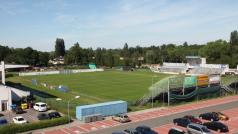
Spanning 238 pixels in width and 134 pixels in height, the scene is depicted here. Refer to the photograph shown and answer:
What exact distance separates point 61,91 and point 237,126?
4394cm

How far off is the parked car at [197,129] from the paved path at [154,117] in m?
4.97

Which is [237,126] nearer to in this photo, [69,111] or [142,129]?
[142,129]

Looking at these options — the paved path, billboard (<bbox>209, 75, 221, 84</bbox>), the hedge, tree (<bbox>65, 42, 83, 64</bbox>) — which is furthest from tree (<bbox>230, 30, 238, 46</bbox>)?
the hedge

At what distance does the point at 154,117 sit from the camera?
47.8m

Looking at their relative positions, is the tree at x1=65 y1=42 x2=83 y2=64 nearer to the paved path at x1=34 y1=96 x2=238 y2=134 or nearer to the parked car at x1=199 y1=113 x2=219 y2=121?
the paved path at x1=34 y1=96 x2=238 y2=134

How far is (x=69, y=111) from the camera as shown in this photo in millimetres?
50531

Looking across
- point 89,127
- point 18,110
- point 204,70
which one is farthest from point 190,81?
point 204,70

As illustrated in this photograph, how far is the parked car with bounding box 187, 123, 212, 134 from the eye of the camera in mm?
36719

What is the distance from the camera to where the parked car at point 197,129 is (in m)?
36.7

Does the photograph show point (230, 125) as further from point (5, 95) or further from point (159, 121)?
point (5, 95)

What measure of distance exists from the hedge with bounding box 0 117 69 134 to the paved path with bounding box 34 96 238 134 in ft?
3.83

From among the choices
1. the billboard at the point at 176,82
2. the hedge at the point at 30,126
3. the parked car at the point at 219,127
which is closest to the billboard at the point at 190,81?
the billboard at the point at 176,82

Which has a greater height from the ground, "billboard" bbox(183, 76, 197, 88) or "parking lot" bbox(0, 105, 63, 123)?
"billboard" bbox(183, 76, 197, 88)

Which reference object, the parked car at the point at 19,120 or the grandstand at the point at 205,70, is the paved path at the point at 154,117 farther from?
the grandstand at the point at 205,70
